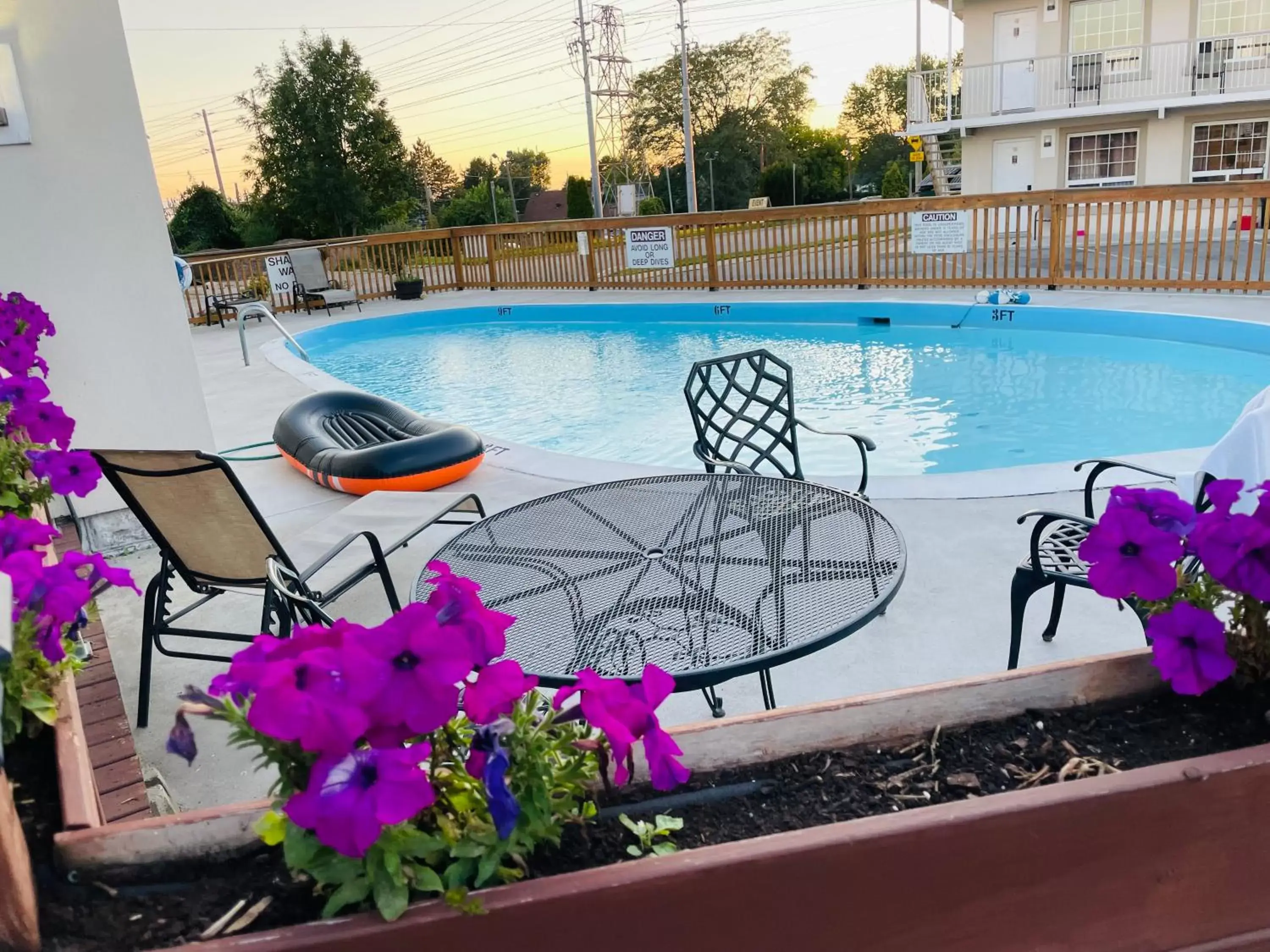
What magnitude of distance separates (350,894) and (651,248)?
464 inches

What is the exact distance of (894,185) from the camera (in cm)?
3044

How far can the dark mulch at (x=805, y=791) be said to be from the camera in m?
0.99

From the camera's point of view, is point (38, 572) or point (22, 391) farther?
point (22, 391)

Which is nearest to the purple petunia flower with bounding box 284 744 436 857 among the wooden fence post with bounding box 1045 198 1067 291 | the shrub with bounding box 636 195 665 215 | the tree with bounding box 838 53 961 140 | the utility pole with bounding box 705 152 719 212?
the wooden fence post with bounding box 1045 198 1067 291

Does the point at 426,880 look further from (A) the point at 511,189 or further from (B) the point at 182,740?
(A) the point at 511,189

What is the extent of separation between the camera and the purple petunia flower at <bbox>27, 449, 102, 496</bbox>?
6.84ft

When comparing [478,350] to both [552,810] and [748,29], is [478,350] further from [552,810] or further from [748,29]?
[748,29]

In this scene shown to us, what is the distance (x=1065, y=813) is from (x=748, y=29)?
49.3 meters

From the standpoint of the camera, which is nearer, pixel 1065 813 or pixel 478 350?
pixel 1065 813

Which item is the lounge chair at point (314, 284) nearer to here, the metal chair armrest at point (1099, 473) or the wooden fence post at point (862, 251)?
the wooden fence post at point (862, 251)

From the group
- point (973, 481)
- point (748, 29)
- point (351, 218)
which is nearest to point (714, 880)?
point (973, 481)

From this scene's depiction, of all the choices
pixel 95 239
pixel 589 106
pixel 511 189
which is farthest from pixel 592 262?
pixel 511 189

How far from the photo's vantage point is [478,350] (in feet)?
36.4

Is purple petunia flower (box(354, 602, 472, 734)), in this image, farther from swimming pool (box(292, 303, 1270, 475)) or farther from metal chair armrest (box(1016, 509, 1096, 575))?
swimming pool (box(292, 303, 1270, 475))
